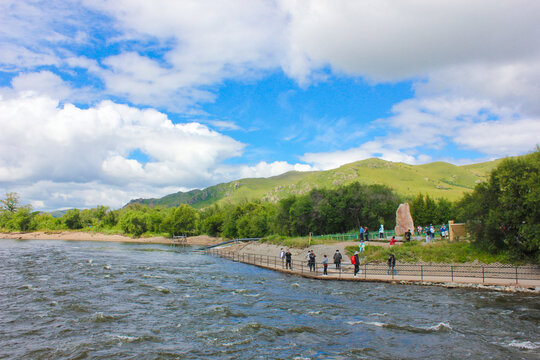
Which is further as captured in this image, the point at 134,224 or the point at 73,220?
the point at 73,220

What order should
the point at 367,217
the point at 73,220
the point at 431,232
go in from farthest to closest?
the point at 73,220 < the point at 367,217 < the point at 431,232

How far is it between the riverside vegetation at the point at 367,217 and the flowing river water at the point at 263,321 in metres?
10.4

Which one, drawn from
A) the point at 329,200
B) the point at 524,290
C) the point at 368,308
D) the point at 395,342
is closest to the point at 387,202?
the point at 329,200

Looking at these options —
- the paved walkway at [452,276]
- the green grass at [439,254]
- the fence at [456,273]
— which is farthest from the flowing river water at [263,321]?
the green grass at [439,254]

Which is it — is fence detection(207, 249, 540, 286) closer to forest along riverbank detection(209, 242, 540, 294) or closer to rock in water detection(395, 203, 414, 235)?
forest along riverbank detection(209, 242, 540, 294)

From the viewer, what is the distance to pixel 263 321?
19.2 meters

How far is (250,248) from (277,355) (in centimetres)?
6170

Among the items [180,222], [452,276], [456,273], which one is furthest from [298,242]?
[180,222]

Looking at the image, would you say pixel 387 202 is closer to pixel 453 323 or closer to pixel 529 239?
pixel 529 239

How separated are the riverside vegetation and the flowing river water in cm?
1040

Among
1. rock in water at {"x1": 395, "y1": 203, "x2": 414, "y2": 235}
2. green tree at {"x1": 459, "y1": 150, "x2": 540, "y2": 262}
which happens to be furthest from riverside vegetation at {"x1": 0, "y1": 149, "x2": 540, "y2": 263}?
rock in water at {"x1": 395, "y1": 203, "x2": 414, "y2": 235}

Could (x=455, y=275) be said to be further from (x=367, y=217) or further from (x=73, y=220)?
(x=73, y=220)

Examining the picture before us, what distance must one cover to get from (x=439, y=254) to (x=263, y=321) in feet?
81.2

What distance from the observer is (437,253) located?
36062 mm
